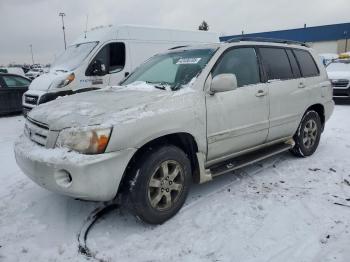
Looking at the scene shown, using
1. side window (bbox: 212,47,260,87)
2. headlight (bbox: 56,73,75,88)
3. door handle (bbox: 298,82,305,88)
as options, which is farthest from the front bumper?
headlight (bbox: 56,73,75,88)

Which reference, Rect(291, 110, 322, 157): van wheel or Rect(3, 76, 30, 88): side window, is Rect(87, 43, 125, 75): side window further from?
Rect(291, 110, 322, 157): van wheel

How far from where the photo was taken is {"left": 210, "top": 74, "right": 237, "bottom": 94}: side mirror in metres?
3.65

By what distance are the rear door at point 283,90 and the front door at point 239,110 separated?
191 mm

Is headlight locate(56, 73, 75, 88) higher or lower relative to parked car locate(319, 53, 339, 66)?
lower

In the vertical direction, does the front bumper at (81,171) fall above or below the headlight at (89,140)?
below

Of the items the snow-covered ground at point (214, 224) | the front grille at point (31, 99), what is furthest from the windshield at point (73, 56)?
the snow-covered ground at point (214, 224)

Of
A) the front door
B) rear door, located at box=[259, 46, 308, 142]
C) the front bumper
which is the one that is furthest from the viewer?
rear door, located at box=[259, 46, 308, 142]

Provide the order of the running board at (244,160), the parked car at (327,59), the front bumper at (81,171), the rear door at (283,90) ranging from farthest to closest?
the parked car at (327,59)
the rear door at (283,90)
the running board at (244,160)
the front bumper at (81,171)

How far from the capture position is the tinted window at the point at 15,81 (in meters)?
11.0

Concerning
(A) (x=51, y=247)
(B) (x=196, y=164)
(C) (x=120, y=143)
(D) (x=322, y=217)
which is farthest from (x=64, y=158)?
(D) (x=322, y=217)

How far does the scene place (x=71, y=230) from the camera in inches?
132

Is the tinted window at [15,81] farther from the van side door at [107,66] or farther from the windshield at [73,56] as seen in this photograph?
the van side door at [107,66]

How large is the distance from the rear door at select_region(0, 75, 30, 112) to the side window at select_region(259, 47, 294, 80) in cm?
883

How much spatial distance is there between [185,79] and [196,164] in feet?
3.14
